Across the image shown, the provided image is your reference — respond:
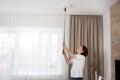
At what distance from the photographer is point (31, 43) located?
412 cm

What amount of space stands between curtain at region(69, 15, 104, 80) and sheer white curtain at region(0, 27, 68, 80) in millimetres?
376

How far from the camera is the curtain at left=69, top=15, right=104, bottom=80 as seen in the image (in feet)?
13.4

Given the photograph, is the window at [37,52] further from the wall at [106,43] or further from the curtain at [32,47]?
the wall at [106,43]

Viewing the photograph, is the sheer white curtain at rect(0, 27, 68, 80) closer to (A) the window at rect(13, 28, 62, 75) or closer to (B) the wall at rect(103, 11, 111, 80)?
(A) the window at rect(13, 28, 62, 75)

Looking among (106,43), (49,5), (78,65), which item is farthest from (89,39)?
(49,5)

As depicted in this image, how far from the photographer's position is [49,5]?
11.2 ft

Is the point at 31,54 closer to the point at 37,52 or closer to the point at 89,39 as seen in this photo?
the point at 37,52

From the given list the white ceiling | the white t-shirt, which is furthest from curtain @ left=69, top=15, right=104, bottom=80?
the white t-shirt

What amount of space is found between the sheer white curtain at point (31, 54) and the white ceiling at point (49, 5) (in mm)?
512

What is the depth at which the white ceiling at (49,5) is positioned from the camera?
312cm

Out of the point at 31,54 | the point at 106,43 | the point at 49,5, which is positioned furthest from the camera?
the point at 31,54

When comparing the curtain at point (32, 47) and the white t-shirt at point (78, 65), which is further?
the curtain at point (32, 47)

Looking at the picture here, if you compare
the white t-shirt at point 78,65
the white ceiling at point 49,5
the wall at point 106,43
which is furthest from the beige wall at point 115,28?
the wall at point 106,43

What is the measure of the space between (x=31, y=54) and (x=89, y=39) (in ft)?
4.89
